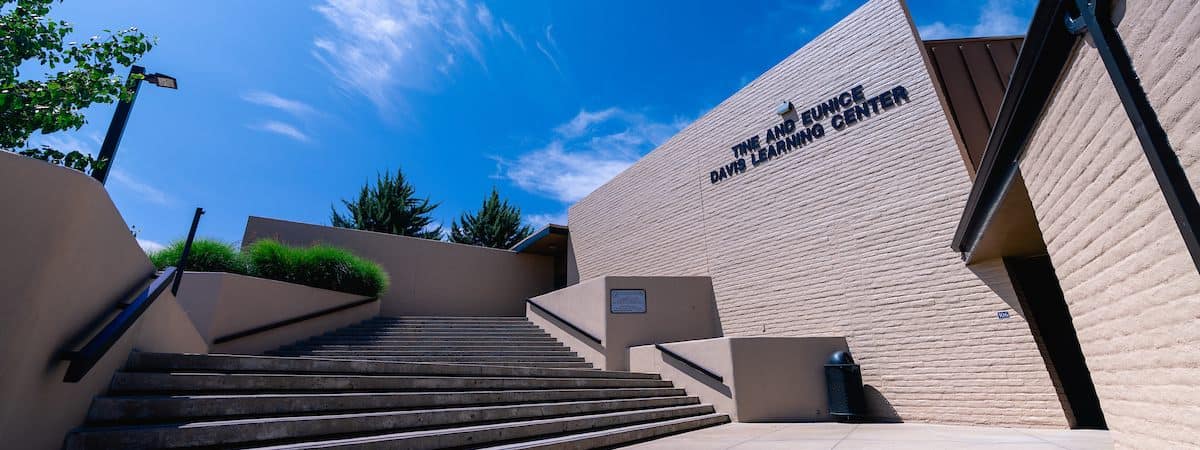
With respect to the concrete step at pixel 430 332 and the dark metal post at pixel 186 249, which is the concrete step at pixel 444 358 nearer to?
the concrete step at pixel 430 332

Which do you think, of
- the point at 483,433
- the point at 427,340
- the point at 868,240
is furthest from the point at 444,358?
the point at 868,240

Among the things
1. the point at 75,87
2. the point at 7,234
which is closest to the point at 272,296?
the point at 75,87

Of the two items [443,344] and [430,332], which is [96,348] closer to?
[443,344]

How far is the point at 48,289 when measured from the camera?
8.23 ft

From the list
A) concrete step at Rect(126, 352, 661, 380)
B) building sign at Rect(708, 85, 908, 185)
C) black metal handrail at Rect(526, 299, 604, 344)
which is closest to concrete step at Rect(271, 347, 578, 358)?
black metal handrail at Rect(526, 299, 604, 344)

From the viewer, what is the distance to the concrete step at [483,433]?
146 inches

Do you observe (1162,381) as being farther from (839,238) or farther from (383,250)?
(383,250)

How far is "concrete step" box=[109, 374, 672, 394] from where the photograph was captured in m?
3.63

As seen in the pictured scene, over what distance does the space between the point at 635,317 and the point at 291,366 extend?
630 centimetres

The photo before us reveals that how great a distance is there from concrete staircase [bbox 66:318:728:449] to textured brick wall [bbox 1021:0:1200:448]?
3.92 meters

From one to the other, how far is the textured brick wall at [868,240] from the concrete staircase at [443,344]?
3565 millimetres

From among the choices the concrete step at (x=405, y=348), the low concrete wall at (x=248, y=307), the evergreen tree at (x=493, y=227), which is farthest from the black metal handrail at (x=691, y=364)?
the evergreen tree at (x=493, y=227)

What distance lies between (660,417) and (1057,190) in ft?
16.2

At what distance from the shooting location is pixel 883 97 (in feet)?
27.3
